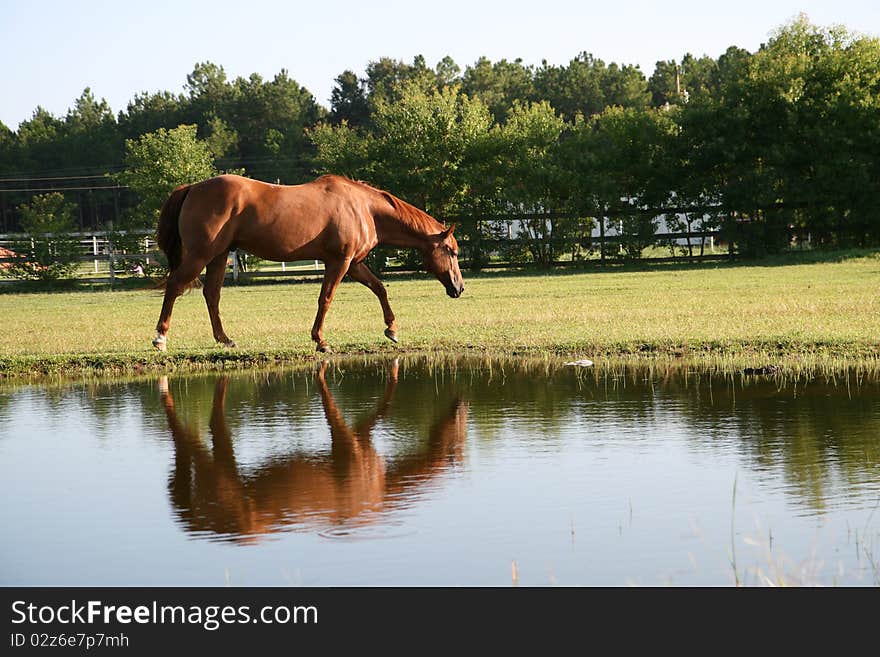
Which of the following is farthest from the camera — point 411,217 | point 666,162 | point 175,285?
point 666,162

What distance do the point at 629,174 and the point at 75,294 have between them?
53.3ft

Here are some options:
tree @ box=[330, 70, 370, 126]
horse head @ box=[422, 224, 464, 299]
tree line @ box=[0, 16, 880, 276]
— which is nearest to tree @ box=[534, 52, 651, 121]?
tree @ box=[330, 70, 370, 126]

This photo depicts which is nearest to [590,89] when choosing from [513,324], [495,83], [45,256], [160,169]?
[495,83]

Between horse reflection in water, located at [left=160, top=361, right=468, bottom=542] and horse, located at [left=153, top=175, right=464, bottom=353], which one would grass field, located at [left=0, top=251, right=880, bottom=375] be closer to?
horse, located at [left=153, top=175, right=464, bottom=353]

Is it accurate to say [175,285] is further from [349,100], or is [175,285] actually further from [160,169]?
[349,100]

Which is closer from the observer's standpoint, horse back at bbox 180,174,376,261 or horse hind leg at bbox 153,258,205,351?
horse back at bbox 180,174,376,261

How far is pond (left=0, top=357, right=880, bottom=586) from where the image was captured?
195 inches

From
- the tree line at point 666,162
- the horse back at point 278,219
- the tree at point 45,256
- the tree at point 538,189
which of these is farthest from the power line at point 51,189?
the horse back at point 278,219

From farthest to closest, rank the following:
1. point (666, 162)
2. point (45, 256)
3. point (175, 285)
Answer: point (666, 162)
point (45, 256)
point (175, 285)

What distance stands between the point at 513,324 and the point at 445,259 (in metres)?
1.27

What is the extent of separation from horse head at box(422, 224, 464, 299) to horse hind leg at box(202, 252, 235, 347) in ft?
7.82

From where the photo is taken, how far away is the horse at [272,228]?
12742 millimetres

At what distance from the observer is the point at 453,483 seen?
6.51 meters
